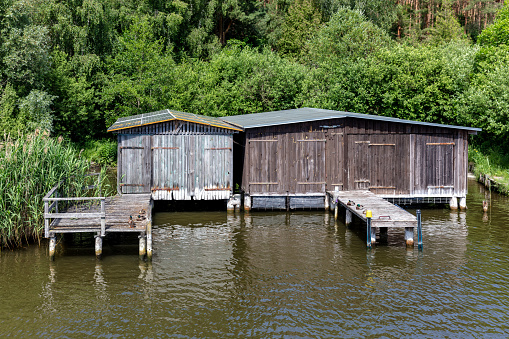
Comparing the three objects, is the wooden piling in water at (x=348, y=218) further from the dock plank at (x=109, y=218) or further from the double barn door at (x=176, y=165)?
the dock plank at (x=109, y=218)

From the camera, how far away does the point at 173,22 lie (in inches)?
1886

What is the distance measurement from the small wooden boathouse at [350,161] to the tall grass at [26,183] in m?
9.40

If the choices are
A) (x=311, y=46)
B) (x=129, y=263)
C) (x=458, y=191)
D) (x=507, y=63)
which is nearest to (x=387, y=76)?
(x=507, y=63)

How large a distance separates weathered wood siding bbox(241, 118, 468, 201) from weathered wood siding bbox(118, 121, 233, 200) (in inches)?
59.1

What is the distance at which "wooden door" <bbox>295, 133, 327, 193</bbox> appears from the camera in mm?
24844

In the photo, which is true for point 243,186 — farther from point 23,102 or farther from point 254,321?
point 23,102

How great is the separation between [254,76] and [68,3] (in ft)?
51.0

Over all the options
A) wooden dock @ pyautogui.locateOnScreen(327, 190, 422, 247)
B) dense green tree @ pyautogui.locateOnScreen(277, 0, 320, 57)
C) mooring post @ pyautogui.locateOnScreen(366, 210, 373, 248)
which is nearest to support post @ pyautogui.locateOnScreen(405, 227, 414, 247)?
wooden dock @ pyautogui.locateOnScreen(327, 190, 422, 247)

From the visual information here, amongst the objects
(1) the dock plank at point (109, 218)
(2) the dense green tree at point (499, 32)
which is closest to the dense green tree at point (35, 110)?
(1) the dock plank at point (109, 218)

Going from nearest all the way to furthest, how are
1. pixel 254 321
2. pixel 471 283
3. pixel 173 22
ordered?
pixel 254 321 < pixel 471 283 < pixel 173 22

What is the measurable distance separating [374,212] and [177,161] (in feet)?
30.6

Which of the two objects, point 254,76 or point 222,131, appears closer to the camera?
point 222,131

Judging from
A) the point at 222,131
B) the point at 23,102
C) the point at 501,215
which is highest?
the point at 23,102

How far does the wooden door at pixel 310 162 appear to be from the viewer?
24.8 m
